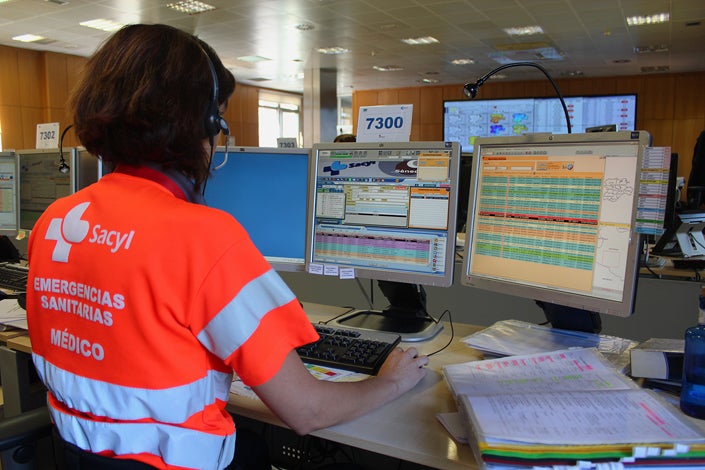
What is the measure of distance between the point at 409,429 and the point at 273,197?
3.06ft

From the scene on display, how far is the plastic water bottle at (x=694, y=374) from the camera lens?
948 mm

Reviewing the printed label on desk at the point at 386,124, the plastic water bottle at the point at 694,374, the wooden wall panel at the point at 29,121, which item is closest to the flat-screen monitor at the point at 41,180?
the printed label on desk at the point at 386,124

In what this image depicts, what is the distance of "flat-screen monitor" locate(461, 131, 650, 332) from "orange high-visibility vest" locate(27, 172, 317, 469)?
68 centimetres

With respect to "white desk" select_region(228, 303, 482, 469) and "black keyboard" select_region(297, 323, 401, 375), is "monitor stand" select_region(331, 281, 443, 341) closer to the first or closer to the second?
"black keyboard" select_region(297, 323, 401, 375)

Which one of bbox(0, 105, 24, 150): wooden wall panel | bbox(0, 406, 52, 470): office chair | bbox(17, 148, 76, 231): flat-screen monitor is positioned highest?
bbox(0, 105, 24, 150): wooden wall panel

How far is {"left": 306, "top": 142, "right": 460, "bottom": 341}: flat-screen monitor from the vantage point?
1.48m

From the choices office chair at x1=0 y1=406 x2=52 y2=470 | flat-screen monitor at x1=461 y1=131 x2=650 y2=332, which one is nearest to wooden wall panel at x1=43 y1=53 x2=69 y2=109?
office chair at x1=0 y1=406 x2=52 y2=470

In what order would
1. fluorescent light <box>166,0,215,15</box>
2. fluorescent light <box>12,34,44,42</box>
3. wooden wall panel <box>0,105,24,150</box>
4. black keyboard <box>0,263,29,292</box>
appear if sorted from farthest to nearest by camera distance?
wooden wall panel <box>0,105,24,150</box>
fluorescent light <box>12,34,44,42</box>
fluorescent light <box>166,0,215,15</box>
black keyboard <box>0,263,29,292</box>

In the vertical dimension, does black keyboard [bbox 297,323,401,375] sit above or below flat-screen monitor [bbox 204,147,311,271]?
below

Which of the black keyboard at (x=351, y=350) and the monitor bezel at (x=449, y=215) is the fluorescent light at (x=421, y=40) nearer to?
the monitor bezel at (x=449, y=215)

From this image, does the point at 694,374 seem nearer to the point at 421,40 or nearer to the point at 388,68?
the point at 421,40

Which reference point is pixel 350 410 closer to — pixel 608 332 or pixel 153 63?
pixel 153 63

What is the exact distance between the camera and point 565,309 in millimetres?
1427

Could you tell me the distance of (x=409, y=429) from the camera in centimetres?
97
